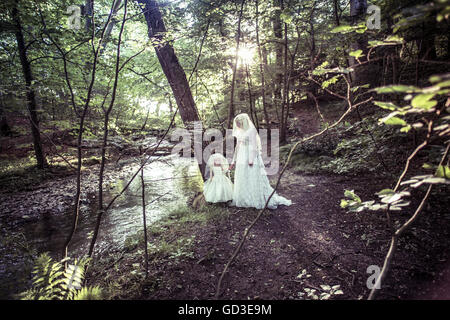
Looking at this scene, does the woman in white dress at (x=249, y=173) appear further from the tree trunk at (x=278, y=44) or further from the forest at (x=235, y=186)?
the tree trunk at (x=278, y=44)

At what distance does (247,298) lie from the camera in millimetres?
2422

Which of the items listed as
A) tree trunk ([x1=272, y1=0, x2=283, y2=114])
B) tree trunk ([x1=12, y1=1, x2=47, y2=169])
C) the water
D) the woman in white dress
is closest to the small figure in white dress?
the woman in white dress

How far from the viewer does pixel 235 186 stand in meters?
5.15

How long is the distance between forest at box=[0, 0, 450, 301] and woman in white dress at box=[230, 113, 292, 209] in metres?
0.03

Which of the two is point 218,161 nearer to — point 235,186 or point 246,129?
point 235,186

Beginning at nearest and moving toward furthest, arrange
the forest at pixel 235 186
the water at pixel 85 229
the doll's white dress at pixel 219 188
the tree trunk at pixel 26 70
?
the forest at pixel 235 186
the water at pixel 85 229
the doll's white dress at pixel 219 188
the tree trunk at pixel 26 70

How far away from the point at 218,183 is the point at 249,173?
36.8 inches

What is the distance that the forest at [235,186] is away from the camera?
2125mm

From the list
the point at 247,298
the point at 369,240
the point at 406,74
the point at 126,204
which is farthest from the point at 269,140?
the point at 247,298

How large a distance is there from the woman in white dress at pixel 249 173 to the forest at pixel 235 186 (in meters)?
0.03

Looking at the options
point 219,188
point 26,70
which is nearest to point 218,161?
point 219,188

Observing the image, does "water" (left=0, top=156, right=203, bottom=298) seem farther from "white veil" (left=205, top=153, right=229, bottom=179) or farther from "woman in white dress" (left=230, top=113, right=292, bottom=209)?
"woman in white dress" (left=230, top=113, right=292, bottom=209)

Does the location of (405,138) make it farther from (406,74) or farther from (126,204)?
(126,204)

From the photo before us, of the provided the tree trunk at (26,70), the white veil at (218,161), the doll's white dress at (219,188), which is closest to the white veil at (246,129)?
the white veil at (218,161)
